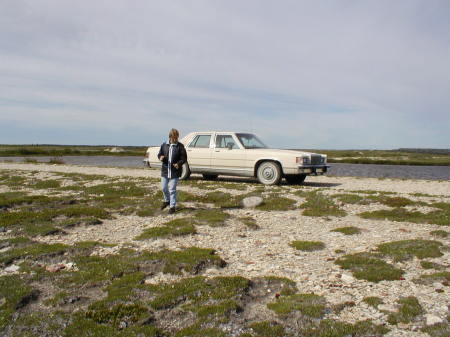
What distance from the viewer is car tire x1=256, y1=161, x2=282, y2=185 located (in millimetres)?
16516

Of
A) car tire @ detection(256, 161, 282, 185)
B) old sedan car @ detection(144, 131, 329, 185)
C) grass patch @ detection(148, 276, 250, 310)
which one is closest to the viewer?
grass patch @ detection(148, 276, 250, 310)

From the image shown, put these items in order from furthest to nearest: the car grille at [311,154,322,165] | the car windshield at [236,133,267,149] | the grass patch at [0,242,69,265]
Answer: the car windshield at [236,133,267,149], the car grille at [311,154,322,165], the grass patch at [0,242,69,265]

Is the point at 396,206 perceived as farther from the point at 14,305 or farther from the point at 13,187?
the point at 13,187

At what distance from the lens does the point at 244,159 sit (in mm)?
16938

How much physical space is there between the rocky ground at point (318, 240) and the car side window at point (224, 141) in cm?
376

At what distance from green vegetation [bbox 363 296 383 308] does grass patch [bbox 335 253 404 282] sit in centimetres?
81

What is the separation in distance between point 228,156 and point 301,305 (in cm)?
1216

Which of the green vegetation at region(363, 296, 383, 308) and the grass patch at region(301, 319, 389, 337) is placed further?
the green vegetation at region(363, 296, 383, 308)

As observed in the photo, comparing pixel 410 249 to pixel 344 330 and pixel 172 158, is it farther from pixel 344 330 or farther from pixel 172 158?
pixel 172 158

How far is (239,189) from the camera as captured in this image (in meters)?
15.3

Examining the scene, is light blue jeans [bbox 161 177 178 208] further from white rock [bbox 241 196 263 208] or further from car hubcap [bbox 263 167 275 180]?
car hubcap [bbox 263 167 275 180]

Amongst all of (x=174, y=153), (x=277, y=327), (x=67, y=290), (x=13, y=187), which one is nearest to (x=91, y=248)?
(x=67, y=290)

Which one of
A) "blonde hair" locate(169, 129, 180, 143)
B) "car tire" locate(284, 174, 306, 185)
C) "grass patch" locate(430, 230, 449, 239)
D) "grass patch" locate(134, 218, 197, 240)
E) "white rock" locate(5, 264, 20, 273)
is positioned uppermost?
"blonde hair" locate(169, 129, 180, 143)

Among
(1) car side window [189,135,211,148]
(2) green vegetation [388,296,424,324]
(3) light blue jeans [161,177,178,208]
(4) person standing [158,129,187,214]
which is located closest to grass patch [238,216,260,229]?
(3) light blue jeans [161,177,178,208]
